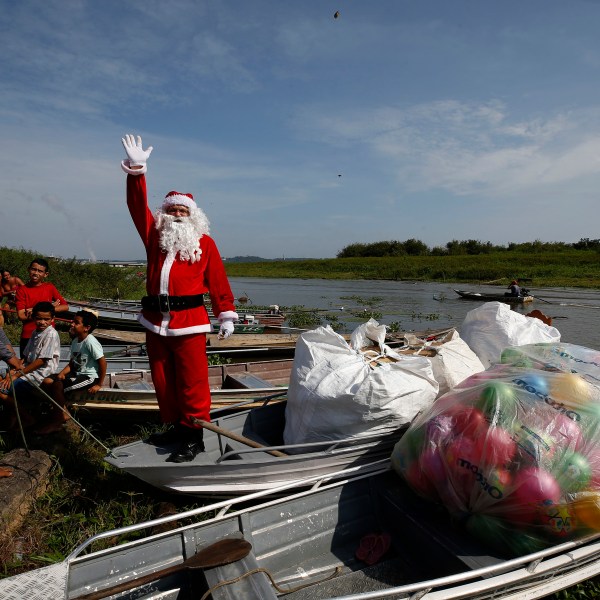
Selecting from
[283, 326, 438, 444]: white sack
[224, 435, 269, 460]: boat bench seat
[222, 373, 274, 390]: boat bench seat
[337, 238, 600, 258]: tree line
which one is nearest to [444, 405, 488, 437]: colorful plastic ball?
[283, 326, 438, 444]: white sack

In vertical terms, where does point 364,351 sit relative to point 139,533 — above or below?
above

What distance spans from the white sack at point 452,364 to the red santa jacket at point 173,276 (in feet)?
5.98

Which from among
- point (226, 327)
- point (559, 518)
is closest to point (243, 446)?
point (226, 327)

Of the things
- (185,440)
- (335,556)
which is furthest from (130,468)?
(335,556)

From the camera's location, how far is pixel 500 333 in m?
4.79

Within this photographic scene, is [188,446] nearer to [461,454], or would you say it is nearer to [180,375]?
[180,375]

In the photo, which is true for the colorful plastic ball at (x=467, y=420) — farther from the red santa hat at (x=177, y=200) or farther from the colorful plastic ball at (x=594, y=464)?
the red santa hat at (x=177, y=200)

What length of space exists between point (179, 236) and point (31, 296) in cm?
302

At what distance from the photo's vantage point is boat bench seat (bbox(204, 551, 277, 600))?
88.3 inches

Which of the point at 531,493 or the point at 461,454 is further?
the point at 461,454

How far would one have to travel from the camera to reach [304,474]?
3.44 m

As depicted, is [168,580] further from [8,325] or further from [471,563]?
[8,325]

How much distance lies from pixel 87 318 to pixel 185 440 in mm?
1908

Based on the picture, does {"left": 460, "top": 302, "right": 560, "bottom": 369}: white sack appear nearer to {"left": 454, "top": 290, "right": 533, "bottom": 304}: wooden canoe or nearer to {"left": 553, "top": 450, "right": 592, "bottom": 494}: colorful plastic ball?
{"left": 553, "top": 450, "right": 592, "bottom": 494}: colorful plastic ball
